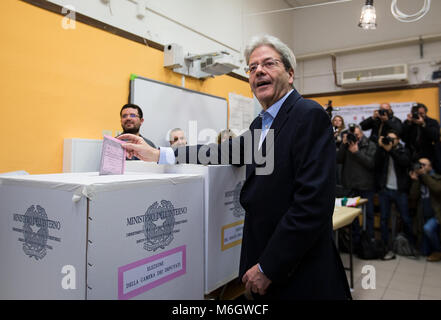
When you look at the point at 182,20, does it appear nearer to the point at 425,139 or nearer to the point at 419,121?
the point at 419,121

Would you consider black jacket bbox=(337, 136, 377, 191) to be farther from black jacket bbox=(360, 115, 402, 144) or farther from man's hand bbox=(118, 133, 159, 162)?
man's hand bbox=(118, 133, 159, 162)

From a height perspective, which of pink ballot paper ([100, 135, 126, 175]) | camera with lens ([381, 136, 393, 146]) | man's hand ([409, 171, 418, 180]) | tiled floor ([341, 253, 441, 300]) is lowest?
tiled floor ([341, 253, 441, 300])

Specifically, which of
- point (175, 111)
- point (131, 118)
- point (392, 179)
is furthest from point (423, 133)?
point (131, 118)

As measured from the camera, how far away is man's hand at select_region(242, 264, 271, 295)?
89 centimetres

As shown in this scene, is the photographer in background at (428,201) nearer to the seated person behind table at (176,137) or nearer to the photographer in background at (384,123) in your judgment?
the photographer in background at (384,123)

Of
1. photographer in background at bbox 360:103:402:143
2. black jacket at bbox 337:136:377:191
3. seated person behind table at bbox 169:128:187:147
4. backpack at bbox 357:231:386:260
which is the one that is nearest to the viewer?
seated person behind table at bbox 169:128:187:147

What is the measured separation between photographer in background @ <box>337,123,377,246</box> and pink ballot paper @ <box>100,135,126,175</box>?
11.4 feet

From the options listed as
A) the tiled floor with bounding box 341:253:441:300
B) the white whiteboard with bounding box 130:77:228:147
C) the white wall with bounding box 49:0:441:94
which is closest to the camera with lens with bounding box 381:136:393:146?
the tiled floor with bounding box 341:253:441:300

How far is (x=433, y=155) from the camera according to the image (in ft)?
12.9

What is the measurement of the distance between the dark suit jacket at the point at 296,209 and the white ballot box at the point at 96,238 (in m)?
0.22

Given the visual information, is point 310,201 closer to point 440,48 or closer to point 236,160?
point 236,160

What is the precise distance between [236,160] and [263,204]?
26 cm

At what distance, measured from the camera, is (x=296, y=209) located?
0.85 m

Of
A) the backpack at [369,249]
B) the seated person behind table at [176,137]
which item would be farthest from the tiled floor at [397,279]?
the seated person behind table at [176,137]
